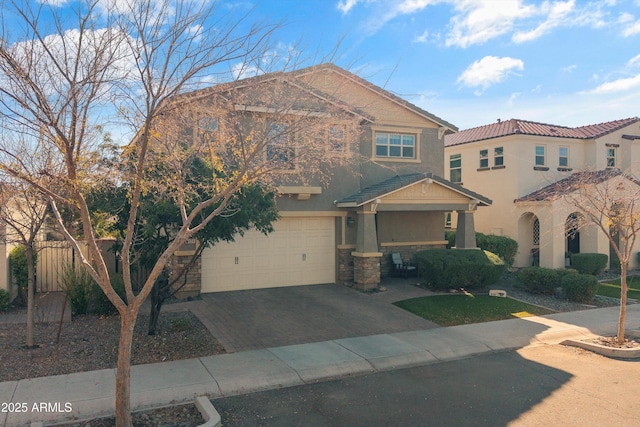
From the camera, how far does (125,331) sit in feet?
18.3

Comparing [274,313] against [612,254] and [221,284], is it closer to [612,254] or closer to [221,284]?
[221,284]

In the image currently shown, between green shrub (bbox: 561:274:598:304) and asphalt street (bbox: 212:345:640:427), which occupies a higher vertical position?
green shrub (bbox: 561:274:598:304)

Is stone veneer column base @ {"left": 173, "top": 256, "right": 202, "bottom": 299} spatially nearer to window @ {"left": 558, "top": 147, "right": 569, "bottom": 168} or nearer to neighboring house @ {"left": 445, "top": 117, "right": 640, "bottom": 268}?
neighboring house @ {"left": 445, "top": 117, "right": 640, "bottom": 268}

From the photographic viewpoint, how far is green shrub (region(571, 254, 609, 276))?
772 inches

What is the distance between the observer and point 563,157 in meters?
22.4

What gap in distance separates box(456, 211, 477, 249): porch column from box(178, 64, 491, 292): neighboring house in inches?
1.4

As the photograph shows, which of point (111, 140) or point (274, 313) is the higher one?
point (111, 140)

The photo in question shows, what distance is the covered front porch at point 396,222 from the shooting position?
49.2ft

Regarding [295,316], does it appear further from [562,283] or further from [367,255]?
[562,283]

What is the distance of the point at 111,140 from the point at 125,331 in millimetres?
3513

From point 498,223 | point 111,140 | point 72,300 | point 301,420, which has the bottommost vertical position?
point 301,420

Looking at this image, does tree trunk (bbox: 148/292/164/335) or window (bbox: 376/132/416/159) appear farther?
window (bbox: 376/132/416/159)

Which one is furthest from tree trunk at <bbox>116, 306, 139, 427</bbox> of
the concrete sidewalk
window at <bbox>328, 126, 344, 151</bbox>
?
window at <bbox>328, 126, 344, 151</bbox>

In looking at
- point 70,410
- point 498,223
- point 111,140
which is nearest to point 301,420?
point 70,410
